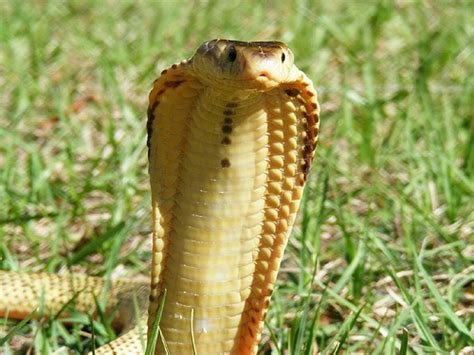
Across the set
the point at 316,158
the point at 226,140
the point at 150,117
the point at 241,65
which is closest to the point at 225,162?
the point at 226,140

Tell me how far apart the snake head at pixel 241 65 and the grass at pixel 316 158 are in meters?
0.78

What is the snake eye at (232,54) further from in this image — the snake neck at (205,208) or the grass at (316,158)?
the grass at (316,158)

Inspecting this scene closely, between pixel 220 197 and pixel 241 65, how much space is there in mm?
427

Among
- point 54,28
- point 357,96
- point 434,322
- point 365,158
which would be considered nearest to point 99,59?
point 54,28

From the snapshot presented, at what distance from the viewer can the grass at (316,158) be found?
11.3 feet

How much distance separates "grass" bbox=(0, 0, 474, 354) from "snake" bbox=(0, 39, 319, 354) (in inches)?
9.1

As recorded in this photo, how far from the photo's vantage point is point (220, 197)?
2.62 metres

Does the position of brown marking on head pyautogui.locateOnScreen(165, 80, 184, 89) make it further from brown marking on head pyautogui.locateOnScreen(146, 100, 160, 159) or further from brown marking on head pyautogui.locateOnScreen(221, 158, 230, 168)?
brown marking on head pyautogui.locateOnScreen(221, 158, 230, 168)

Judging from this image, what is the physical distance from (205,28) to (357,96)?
5.39ft

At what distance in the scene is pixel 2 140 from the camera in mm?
4938

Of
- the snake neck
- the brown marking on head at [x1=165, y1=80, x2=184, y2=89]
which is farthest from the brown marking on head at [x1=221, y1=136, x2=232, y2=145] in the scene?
the brown marking on head at [x1=165, y1=80, x2=184, y2=89]

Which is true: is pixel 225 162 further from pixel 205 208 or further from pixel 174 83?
pixel 174 83

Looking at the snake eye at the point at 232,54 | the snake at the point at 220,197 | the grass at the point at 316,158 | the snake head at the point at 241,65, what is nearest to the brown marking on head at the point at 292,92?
the snake at the point at 220,197

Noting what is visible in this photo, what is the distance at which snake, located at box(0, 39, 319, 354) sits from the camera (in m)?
2.56
